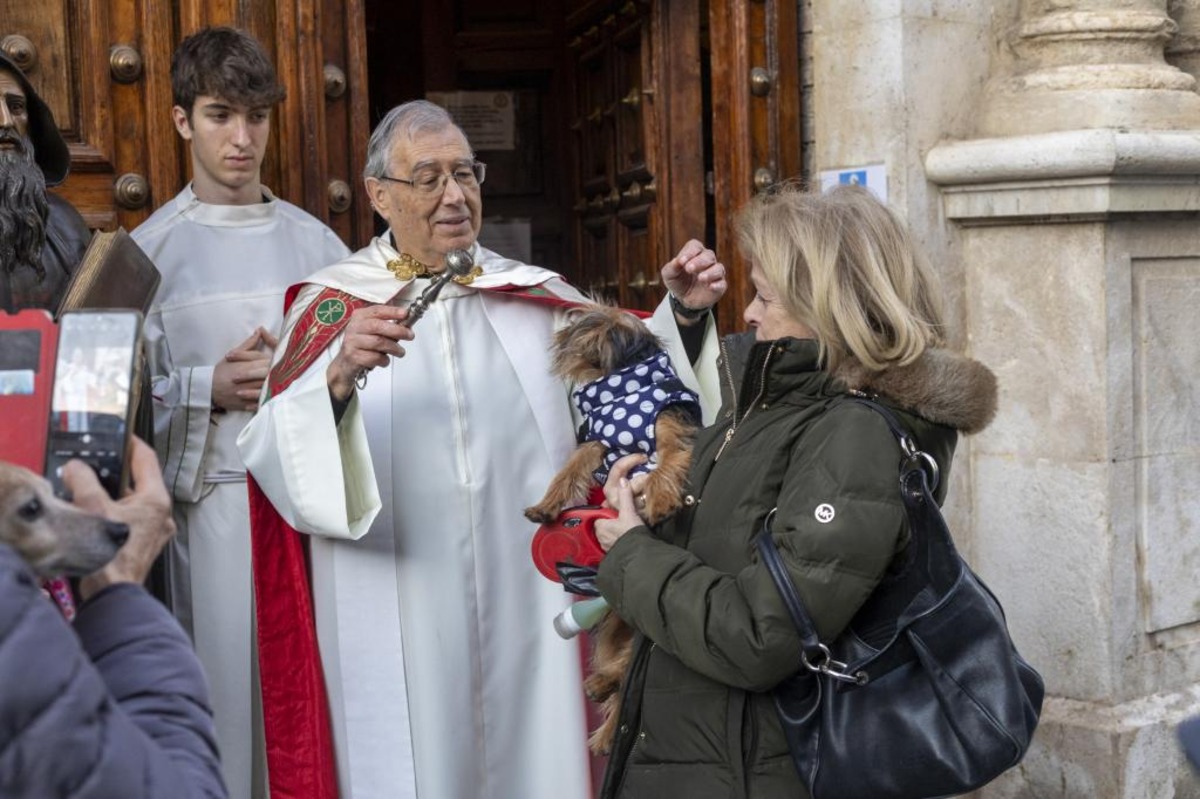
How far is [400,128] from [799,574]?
1.80 meters

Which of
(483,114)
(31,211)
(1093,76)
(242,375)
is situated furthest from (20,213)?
(483,114)

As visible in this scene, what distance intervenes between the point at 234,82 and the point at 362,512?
119 centimetres

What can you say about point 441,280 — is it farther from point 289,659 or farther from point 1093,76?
point 1093,76

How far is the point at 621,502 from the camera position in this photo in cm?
304

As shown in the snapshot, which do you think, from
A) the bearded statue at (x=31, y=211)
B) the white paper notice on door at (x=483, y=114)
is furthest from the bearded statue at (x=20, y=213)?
the white paper notice on door at (x=483, y=114)

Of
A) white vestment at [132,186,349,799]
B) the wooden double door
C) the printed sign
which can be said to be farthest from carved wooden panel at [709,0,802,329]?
white vestment at [132,186,349,799]

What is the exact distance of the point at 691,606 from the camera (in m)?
2.77

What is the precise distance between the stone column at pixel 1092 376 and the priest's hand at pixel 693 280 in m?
1.55

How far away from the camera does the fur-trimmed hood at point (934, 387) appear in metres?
2.80

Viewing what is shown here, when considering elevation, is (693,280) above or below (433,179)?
below

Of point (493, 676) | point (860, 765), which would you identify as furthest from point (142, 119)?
point (860, 765)

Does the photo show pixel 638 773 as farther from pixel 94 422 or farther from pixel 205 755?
pixel 94 422

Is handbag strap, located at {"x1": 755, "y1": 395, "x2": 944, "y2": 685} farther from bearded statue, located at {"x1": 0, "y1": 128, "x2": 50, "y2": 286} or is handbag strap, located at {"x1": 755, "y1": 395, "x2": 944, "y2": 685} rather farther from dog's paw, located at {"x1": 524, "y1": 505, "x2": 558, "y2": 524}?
bearded statue, located at {"x1": 0, "y1": 128, "x2": 50, "y2": 286}

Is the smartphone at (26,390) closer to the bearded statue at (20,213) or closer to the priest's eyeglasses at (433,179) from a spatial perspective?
the bearded statue at (20,213)
